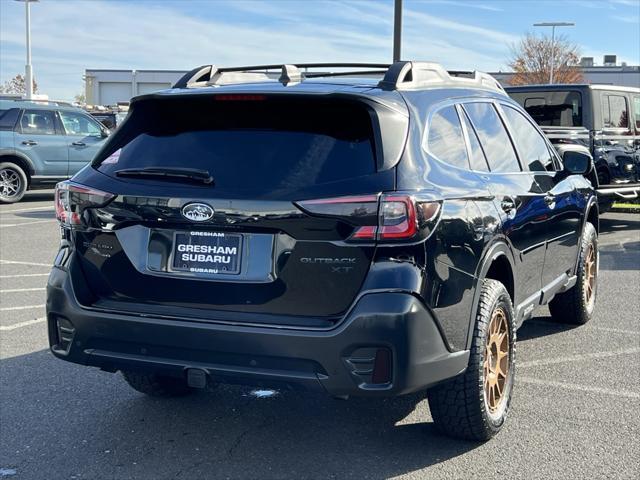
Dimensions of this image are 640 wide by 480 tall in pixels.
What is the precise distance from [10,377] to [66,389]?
18.2 inches

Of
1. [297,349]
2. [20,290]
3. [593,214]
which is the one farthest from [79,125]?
[297,349]

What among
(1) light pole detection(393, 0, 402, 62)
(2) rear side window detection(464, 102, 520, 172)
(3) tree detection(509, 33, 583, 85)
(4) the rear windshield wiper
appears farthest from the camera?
(3) tree detection(509, 33, 583, 85)

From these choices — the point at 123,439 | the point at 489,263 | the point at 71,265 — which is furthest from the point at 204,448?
the point at 489,263

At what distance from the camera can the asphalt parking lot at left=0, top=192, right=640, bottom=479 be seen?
12.6 feet

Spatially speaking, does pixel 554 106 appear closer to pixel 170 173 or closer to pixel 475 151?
pixel 475 151

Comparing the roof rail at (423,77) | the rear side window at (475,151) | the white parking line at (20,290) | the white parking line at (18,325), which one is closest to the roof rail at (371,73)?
the roof rail at (423,77)

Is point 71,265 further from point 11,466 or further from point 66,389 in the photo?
point 66,389

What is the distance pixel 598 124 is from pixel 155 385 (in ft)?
29.2

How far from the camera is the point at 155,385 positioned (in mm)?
4719

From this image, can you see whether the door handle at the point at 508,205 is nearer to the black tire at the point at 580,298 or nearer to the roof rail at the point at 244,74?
the roof rail at the point at 244,74

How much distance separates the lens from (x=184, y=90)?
3.97 m

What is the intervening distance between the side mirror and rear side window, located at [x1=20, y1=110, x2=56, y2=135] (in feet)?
44.0

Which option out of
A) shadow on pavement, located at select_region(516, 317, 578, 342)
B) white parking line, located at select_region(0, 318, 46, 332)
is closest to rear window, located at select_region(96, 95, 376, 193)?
white parking line, located at select_region(0, 318, 46, 332)

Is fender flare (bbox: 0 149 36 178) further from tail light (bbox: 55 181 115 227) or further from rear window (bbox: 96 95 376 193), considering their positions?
rear window (bbox: 96 95 376 193)
